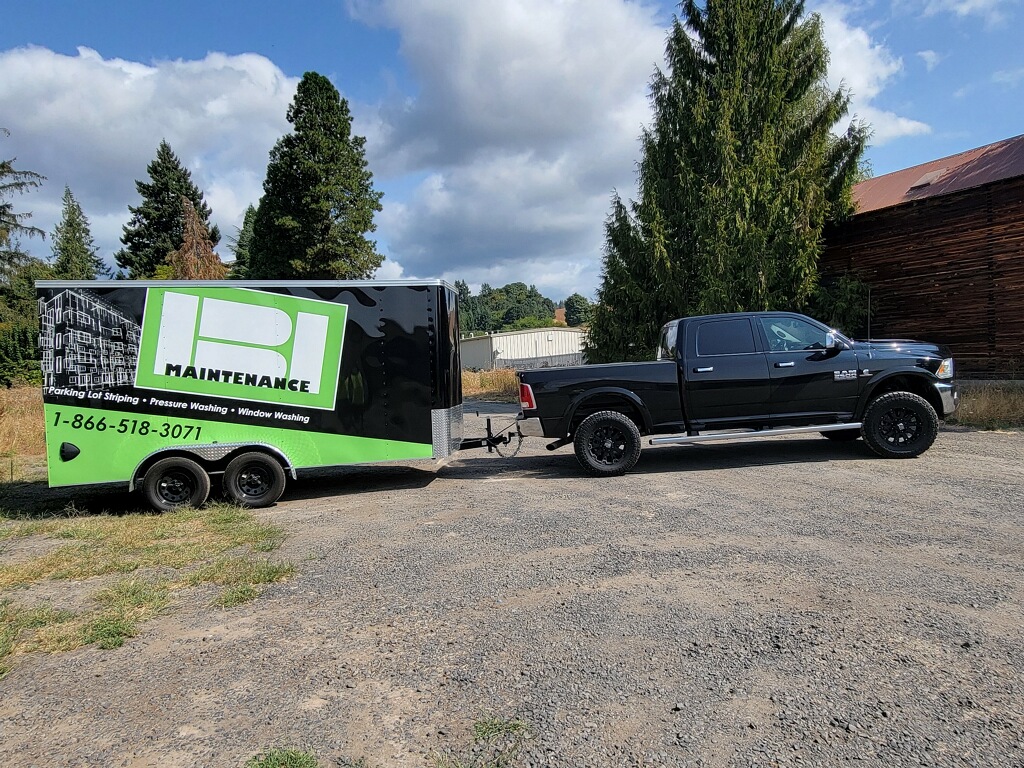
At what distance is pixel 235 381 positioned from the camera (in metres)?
7.42

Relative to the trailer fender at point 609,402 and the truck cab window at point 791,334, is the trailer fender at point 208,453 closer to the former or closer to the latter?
the trailer fender at point 609,402

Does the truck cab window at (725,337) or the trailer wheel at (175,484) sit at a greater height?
the truck cab window at (725,337)

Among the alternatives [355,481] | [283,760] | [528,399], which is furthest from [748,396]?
[283,760]

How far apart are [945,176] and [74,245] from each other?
7929 cm

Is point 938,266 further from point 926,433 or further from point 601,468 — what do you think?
point 601,468

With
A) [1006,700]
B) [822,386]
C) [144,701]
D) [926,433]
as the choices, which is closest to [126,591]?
[144,701]

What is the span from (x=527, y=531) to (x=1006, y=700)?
384 cm

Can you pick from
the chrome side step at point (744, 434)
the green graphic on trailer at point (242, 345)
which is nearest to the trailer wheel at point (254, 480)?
the green graphic on trailer at point (242, 345)

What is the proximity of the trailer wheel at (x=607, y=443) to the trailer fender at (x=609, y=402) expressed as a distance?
0.16m

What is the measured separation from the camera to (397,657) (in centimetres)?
353

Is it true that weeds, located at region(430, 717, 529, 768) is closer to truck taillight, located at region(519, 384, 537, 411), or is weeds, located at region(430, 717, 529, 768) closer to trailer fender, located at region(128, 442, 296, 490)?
trailer fender, located at region(128, 442, 296, 490)

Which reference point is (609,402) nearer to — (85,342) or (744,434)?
(744,434)

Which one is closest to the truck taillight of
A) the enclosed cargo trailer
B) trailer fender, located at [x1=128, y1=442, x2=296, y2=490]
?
Result: the enclosed cargo trailer

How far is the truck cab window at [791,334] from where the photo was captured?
8.67 metres
